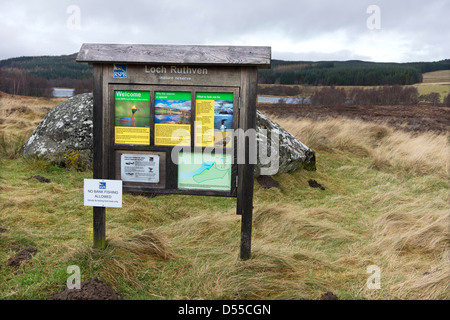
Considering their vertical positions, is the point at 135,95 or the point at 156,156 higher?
the point at 135,95

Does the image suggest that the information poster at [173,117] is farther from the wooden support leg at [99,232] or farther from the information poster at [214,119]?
the wooden support leg at [99,232]

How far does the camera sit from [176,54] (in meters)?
3.86

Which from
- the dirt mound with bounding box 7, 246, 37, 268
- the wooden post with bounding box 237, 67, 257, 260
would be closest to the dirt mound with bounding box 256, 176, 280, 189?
the wooden post with bounding box 237, 67, 257, 260

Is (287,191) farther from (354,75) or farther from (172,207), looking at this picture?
(354,75)

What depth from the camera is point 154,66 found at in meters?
4.03

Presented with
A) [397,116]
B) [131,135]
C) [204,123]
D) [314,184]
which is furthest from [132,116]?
[397,116]

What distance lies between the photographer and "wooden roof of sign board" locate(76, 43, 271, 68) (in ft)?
12.4

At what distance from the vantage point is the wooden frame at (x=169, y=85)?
384 centimetres

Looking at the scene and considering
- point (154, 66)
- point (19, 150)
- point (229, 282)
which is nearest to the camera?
point (229, 282)

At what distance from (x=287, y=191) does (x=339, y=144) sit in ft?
17.2

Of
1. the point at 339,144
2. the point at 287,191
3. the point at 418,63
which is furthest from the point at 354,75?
the point at 287,191

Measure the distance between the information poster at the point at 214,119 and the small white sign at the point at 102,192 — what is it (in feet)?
3.25

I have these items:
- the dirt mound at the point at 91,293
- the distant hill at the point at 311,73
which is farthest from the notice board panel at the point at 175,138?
the distant hill at the point at 311,73

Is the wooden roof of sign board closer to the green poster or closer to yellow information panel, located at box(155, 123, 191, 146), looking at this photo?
the green poster
